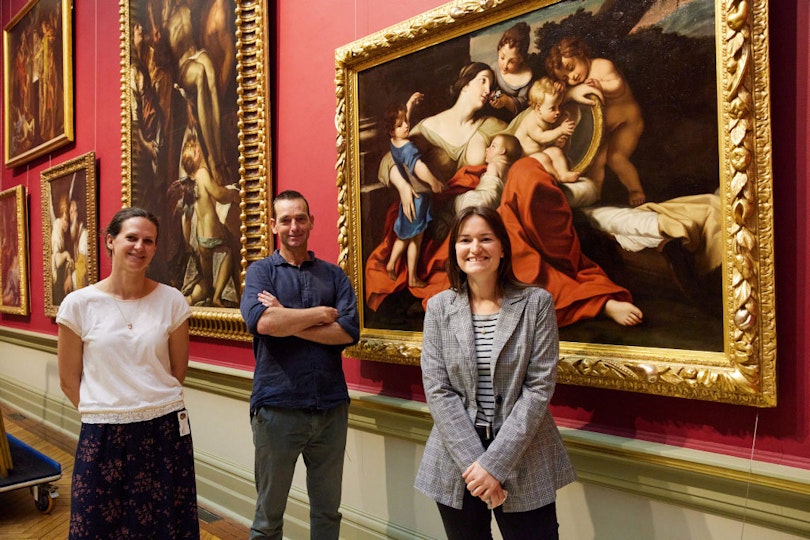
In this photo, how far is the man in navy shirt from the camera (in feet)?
10.2

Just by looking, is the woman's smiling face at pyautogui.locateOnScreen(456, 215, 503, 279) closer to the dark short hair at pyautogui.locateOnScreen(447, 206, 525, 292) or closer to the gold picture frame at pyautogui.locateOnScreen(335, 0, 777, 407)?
the dark short hair at pyautogui.locateOnScreen(447, 206, 525, 292)

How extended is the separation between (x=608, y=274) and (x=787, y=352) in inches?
27.6

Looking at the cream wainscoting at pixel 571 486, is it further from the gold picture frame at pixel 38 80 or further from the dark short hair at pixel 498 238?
the gold picture frame at pixel 38 80

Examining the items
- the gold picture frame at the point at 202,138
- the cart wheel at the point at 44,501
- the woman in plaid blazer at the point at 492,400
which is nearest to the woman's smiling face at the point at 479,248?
the woman in plaid blazer at the point at 492,400

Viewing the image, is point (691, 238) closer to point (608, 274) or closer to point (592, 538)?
point (608, 274)

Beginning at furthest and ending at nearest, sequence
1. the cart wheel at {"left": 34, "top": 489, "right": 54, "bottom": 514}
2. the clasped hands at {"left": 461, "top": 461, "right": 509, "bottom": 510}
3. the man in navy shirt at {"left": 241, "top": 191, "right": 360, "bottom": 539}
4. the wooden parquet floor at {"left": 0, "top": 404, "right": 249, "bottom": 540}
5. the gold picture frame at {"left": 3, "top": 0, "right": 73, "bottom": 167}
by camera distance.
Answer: the gold picture frame at {"left": 3, "top": 0, "right": 73, "bottom": 167}, the cart wheel at {"left": 34, "top": 489, "right": 54, "bottom": 514}, the wooden parquet floor at {"left": 0, "top": 404, "right": 249, "bottom": 540}, the man in navy shirt at {"left": 241, "top": 191, "right": 360, "bottom": 539}, the clasped hands at {"left": 461, "top": 461, "right": 509, "bottom": 510}

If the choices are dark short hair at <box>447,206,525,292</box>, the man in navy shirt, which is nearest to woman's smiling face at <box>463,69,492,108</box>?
dark short hair at <box>447,206,525,292</box>

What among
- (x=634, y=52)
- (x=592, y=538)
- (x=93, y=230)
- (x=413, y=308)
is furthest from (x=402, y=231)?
(x=93, y=230)

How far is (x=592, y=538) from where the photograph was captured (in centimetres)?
270

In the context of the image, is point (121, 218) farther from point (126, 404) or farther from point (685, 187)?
point (685, 187)

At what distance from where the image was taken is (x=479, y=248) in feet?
7.55

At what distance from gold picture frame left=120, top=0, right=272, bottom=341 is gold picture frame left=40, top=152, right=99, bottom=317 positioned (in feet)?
3.34

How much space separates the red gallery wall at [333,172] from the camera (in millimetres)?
2164

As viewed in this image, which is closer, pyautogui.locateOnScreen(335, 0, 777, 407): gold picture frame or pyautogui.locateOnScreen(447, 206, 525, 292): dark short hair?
pyautogui.locateOnScreen(335, 0, 777, 407): gold picture frame
